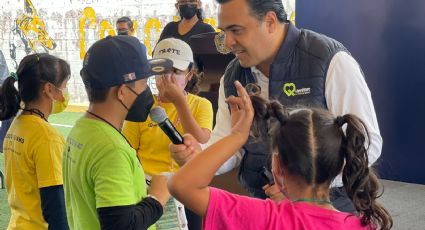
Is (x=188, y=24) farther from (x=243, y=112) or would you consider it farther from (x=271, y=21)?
(x=243, y=112)

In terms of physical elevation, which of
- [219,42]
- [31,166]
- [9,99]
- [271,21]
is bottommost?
[31,166]

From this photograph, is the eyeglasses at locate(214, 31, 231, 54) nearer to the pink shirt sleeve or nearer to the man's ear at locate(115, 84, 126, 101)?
the man's ear at locate(115, 84, 126, 101)

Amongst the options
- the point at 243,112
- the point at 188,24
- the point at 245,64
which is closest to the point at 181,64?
the point at 245,64

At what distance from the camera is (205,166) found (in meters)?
1.31

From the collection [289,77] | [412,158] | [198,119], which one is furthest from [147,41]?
[289,77]

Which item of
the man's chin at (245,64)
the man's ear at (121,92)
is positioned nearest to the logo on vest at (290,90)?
the man's chin at (245,64)

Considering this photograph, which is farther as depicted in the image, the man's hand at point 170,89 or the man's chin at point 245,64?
the man's hand at point 170,89

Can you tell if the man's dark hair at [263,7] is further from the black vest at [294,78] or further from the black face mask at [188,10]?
the black face mask at [188,10]

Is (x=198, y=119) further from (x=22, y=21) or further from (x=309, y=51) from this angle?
(x=22, y=21)

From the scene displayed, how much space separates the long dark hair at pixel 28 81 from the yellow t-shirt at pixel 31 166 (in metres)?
0.12

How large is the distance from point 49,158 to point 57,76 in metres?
0.40

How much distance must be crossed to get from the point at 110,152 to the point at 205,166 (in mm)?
341

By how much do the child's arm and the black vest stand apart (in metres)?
0.39

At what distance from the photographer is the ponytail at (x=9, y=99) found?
2.19 meters
